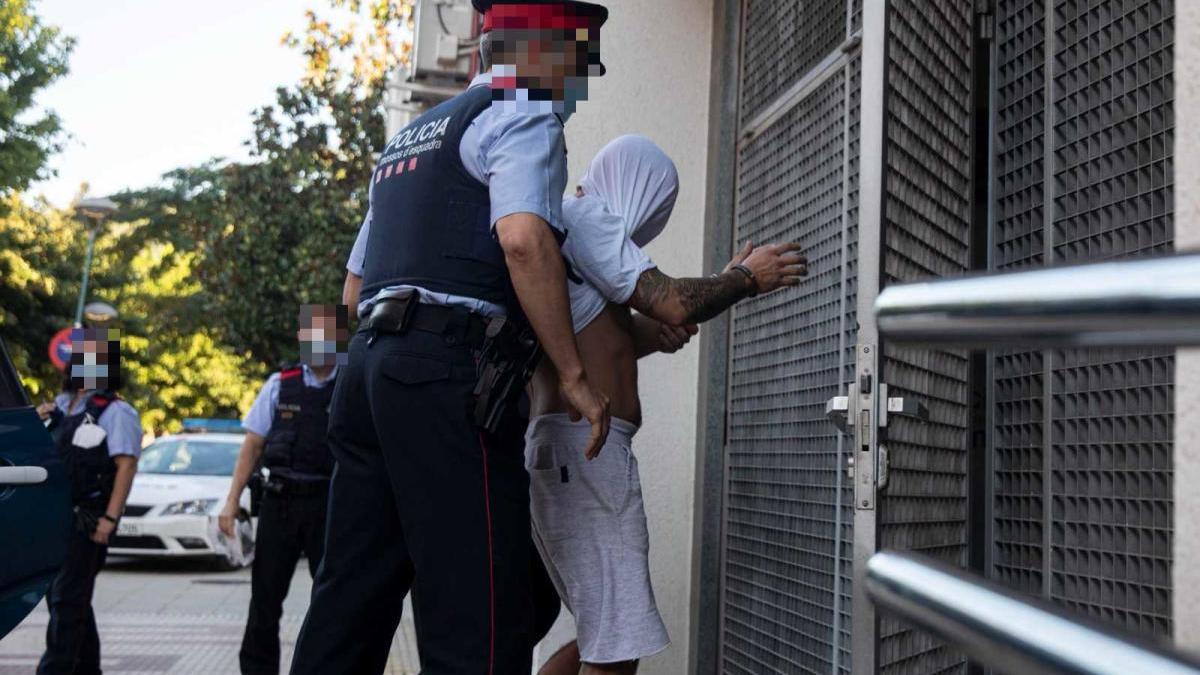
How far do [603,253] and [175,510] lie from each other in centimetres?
1174

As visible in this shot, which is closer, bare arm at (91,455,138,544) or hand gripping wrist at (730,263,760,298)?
hand gripping wrist at (730,263,760,298)

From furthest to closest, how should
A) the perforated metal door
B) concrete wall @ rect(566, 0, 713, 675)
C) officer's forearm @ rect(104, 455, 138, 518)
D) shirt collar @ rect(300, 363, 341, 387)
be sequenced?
shirt collar @ rect(300, 363, 341, 387), officer's forearm @ rect(104, 455, 138, 518), concrete wall @ rect(566, 0, 713, 675), the perforated metal door

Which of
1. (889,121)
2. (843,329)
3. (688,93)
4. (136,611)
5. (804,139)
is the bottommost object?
(136,611)

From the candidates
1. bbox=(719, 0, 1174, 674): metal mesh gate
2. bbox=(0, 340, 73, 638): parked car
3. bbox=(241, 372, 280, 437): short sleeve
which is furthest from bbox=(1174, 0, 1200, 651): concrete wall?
bbox=(241, 372, 280, 437): short sleeve

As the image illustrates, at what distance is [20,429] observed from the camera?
378 cm

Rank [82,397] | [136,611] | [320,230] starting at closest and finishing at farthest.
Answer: [82,397]
[136,611]
[320,230]

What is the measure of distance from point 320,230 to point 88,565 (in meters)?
13.7

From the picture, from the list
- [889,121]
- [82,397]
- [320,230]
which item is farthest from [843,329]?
[320,230]

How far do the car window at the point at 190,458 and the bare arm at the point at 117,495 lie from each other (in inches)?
363

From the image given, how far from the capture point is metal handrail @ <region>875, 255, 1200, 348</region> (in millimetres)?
527

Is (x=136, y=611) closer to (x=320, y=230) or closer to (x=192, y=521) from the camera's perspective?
(x=192, y=521)

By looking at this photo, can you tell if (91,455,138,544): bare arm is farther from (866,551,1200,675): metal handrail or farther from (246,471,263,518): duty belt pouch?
(866,551,1200,675): metal handrail

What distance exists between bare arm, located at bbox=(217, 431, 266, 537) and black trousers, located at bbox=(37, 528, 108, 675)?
0.66 metres

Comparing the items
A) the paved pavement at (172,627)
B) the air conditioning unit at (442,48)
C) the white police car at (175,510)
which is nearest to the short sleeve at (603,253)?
the paved pavement at (172,627)
